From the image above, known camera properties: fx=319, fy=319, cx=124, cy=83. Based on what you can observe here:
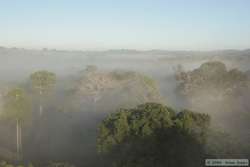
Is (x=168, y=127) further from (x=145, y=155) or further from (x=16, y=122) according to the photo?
(x=16, y=122)

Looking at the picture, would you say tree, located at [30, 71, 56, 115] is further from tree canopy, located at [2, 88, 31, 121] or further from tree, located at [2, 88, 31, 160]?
tree canopy, located at [2, 88, 31, 121]

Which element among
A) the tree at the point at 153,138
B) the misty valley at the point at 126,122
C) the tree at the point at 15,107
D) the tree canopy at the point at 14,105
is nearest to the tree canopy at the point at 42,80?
the misty valley at the point at 126,122

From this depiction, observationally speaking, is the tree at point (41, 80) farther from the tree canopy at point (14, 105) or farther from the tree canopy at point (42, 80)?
the tree canopy at point (14, 105)

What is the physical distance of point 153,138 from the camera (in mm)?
22766

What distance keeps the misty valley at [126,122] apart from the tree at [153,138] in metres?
0.07

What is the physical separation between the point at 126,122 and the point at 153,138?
236 centimetres

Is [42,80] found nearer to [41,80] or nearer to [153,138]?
[41,80]

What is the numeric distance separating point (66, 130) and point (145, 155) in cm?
2171

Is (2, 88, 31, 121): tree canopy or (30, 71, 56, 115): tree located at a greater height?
(30, 71, 56, 115): tree

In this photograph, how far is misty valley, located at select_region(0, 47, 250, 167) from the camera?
74.3 feet

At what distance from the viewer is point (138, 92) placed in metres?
49.0

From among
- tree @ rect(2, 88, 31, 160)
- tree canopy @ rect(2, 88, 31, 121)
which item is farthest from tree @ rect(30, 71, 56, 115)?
tree canopy @ rect(2, 88, 31, 121)

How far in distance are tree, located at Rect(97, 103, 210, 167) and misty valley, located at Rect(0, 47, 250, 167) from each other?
0.22 ft

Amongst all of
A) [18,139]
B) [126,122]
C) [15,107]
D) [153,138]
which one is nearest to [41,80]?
[15,107]
